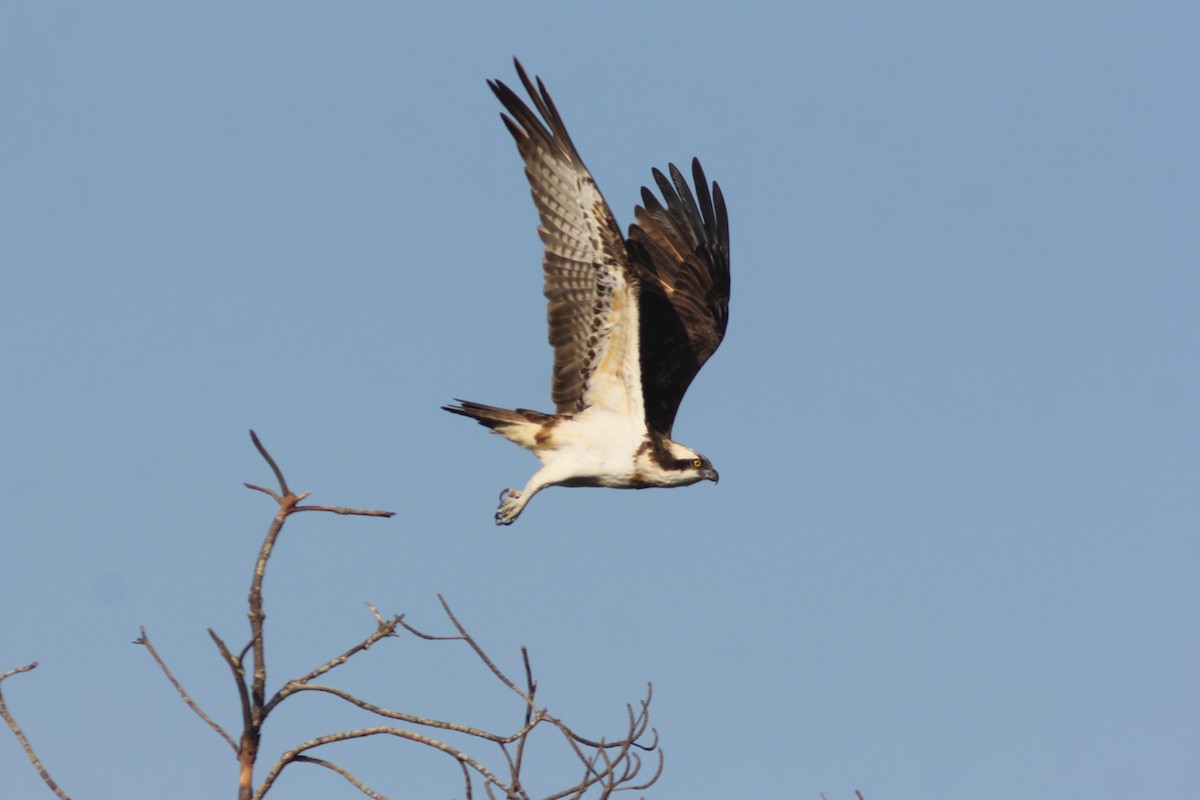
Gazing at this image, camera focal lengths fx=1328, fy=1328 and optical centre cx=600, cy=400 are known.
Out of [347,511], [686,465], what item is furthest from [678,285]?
[347,511]

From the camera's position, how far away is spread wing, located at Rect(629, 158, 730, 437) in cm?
969

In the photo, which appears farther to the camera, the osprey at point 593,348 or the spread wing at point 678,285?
the spread wing at point 678,285

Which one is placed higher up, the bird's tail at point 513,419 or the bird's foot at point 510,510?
the bird's tail at point 513,419

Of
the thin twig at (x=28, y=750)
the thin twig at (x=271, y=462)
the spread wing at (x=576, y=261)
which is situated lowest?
the thin twig at (x=28, y=750)

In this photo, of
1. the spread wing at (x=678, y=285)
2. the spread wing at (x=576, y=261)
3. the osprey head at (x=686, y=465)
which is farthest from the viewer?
the spread wing at (x=678, y=285)

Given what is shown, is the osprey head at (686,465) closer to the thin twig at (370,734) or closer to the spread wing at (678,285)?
the spread wing at (678,285)

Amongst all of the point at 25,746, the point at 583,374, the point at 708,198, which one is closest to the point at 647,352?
the point at 583,374

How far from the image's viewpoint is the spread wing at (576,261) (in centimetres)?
841

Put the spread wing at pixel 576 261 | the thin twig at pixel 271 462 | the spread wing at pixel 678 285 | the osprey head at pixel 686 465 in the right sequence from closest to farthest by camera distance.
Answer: the thin twig at pixel 271 462 → the spread wing at pixel 576 261 → the osprey head at pixel 686 465 → the spread wing at pixel 678 285

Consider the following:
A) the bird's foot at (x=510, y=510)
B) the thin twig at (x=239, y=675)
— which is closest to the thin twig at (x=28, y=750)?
the thin twig at (x=239, y=675)

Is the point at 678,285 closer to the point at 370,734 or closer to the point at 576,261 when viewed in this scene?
the point at 576,261

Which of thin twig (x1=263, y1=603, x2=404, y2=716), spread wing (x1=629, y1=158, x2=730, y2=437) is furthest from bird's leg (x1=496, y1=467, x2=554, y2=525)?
thin twig (x1=263, y1=603, x2=404, y2=716)

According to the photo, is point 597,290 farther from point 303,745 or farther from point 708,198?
point 303,745

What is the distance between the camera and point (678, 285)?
10.5 meters
